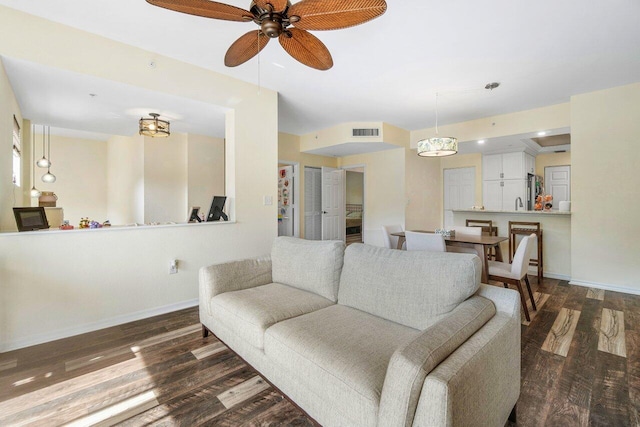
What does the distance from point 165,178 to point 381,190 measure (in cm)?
413

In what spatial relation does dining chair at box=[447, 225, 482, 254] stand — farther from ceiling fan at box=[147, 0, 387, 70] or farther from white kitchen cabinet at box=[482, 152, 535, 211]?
white kitchen cabinet at box=[482, 152, 535, 211]

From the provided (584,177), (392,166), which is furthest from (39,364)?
(584,177)

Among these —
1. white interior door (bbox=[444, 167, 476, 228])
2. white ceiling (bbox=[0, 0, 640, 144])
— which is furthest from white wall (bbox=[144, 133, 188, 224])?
white interior door (bbox=[444, 167, 476, 228])

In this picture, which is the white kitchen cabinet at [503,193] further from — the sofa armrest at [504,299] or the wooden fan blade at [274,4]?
the wooden fan blade at [274,4]

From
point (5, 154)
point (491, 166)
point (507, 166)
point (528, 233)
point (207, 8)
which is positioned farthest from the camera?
point (491, 166)

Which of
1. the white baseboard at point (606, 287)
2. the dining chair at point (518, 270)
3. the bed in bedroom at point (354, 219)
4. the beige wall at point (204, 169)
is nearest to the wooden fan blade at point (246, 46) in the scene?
the dining chair at point (518, 270)

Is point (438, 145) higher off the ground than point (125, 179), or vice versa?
point (438, 145)

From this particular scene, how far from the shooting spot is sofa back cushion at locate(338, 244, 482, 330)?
1481 millimetres

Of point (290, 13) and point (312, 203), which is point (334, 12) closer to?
point (290, 13)

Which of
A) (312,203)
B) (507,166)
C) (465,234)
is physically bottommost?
(465,234)

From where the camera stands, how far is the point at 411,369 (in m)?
0.93

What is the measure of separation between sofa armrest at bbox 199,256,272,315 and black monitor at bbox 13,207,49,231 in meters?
1.43

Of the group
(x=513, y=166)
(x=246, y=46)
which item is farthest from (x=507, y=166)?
(x=246, y=46)

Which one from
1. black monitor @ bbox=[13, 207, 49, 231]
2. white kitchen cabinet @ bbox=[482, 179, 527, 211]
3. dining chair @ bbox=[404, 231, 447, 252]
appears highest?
white kitchen cabinet @ bbox=[482, 179, 527, 211]
